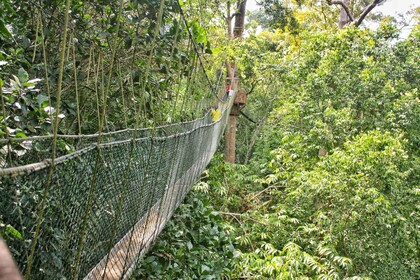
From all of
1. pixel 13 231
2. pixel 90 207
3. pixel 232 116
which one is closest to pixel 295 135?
pixel 232 116

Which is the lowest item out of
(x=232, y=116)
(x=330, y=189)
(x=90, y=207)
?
(x=330, y=189)

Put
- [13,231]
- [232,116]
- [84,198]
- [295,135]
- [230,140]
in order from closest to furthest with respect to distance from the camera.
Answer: [13,231], [84,198], [295,135], [232,116], [230,140]

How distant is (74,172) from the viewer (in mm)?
806

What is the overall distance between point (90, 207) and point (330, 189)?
3639 millimetres

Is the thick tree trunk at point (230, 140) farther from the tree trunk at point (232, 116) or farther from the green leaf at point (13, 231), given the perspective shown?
the green leaf at point (13, 231)

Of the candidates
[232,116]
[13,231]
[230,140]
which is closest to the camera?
[13,231]

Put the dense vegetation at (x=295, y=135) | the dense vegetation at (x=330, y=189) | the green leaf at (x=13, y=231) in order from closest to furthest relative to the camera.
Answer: the green leaf at (x=13, y=231) < the dense vegetation at (x=295, y=135) < the dense vegetation at (x=330, y=189)

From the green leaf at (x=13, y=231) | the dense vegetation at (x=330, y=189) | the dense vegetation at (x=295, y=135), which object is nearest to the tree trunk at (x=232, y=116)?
the dense vegetation at (x=295, y=135)

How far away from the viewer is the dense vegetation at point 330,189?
132 inches

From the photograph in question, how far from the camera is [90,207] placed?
0.88 meters

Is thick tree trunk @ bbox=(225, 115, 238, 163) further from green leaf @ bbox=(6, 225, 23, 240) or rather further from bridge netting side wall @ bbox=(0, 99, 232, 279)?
green leaf @ bbox=(6, 225, 23, 240)

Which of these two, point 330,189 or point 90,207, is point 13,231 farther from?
point 330,189

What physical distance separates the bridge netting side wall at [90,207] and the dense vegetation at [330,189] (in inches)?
45.3

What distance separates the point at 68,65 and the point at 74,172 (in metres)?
1.06
